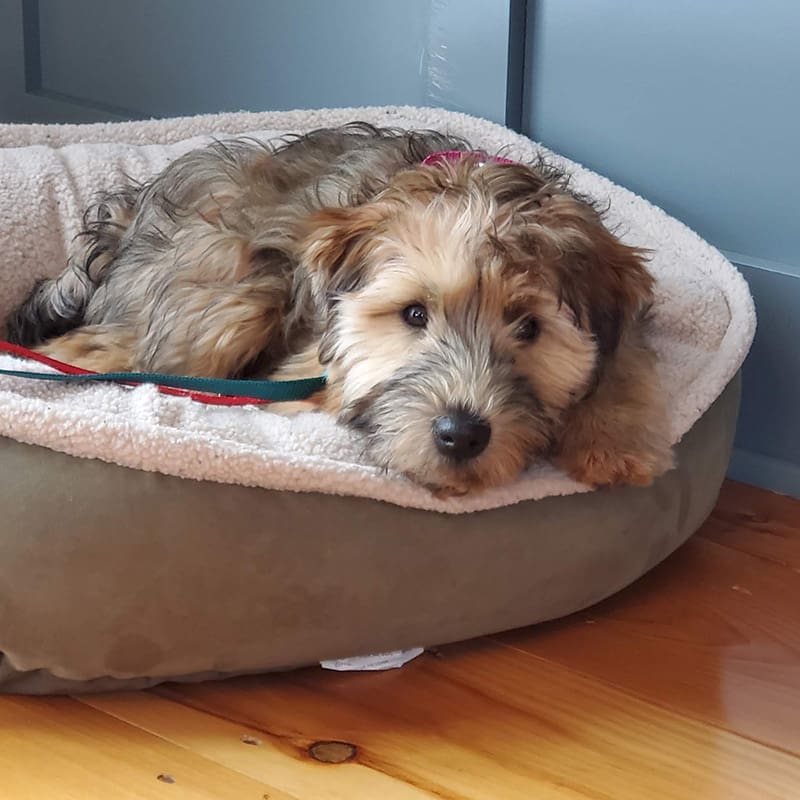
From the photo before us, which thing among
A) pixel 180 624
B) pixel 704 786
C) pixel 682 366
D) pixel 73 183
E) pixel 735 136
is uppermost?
pixel 735 136

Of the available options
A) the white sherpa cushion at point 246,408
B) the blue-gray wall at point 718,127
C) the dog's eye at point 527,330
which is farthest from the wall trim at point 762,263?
the dog's eye at point 527,330

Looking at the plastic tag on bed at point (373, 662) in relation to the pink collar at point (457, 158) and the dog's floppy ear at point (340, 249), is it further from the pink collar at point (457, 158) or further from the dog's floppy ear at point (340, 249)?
the pink collar at point (457, 158)

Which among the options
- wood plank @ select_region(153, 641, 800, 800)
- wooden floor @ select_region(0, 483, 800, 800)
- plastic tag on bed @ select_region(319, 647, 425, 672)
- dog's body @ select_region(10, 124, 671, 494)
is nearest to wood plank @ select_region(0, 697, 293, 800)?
wooden floor @ select_region(0, 483, 800, 800)

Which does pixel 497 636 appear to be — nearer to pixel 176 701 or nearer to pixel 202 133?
pixel 176 701

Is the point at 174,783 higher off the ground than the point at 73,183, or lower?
lower

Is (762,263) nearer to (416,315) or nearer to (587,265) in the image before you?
(587,265)

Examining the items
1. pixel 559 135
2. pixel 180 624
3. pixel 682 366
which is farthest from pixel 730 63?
pixel 180 624

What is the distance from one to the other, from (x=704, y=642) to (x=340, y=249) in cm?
85

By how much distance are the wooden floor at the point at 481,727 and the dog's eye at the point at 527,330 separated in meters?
0.50

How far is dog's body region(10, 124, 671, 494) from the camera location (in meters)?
1.75

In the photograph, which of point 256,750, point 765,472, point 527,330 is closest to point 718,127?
point 765,472

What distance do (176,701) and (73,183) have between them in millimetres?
1258

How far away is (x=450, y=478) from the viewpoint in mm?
1749

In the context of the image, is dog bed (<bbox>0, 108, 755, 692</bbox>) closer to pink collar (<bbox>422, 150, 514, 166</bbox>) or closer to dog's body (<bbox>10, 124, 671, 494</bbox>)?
dog's body (<bbox>10, 124, 671, 494</bbox>)
